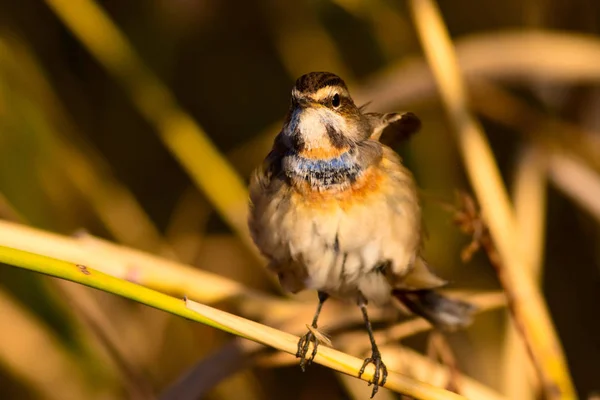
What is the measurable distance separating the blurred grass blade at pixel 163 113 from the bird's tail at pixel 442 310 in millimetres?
757

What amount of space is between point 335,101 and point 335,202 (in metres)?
0.26

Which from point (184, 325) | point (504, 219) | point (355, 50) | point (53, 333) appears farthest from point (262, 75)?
point (504, 219)

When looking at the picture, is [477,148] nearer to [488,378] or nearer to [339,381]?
[339,381]

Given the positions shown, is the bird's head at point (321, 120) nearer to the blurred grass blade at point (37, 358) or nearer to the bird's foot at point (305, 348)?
the bird's foot at point (305, 348)

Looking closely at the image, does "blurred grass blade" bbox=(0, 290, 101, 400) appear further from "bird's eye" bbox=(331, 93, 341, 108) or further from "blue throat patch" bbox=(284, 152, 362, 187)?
"bird's eye" bbox=(331, 93, 341, 108)

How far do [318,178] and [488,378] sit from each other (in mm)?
1529

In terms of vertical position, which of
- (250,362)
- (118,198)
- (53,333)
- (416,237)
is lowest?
(250,362)

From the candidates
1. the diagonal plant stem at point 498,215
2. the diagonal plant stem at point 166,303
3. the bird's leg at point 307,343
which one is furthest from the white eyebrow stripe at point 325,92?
the diagonal plant stem at point 166,303

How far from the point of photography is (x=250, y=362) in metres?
2.11

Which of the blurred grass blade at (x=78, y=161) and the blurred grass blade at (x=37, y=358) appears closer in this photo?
the blurred grass blade at (x=37, y=358)

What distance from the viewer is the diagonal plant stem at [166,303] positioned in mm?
1294

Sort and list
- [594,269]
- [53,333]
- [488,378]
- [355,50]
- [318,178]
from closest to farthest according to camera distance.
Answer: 1. [318,178]
2. [53,333]
3. [488,378]
4. [594,269]
5. [355,50]

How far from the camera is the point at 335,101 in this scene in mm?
2064

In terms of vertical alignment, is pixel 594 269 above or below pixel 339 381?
above
